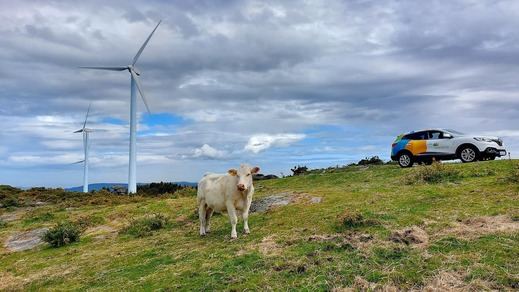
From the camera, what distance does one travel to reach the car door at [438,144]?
24891 millimetres

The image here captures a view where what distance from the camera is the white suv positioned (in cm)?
2420

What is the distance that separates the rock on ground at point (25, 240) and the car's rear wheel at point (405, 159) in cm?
1862

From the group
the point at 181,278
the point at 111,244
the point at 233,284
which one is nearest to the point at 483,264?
the point at 233,284

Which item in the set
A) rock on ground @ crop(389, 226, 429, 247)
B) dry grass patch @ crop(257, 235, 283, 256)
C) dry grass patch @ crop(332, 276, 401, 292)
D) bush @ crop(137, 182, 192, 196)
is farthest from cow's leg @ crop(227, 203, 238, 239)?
bush @ crop(137, 182, 192, 196)

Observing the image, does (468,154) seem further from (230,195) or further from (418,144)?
(230,195)

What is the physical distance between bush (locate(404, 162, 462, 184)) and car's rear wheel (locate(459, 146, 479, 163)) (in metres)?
5.65

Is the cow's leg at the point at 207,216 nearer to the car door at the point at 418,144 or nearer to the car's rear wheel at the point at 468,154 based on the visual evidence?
the car door at the point at 418,144

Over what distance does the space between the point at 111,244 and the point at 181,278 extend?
20.9 ft

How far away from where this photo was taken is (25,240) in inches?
694

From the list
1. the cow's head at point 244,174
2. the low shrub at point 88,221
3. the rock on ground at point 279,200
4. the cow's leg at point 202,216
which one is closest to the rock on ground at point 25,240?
the low shrub at point 88,221

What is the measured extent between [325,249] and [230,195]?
13.3 ft

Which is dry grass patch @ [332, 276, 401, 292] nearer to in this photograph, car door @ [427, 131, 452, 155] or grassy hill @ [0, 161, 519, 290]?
grassy hill @ [0, 161, 519, 290]

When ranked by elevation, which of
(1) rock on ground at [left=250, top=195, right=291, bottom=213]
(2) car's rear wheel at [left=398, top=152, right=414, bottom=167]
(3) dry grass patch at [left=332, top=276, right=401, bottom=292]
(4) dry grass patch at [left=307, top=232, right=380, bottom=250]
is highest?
(2) car's rear wheel at [left=398, top=152, right=414, bottom=167]

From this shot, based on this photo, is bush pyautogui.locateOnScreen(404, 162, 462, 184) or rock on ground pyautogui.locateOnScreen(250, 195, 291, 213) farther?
bush pyautogui.locateOnScreen(404, 162, 462, 184)
